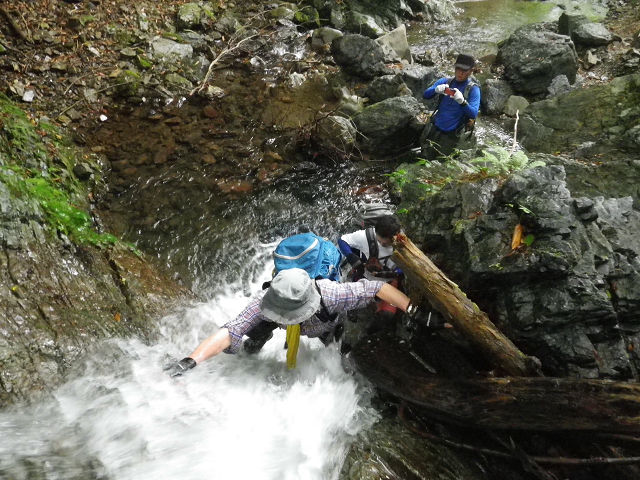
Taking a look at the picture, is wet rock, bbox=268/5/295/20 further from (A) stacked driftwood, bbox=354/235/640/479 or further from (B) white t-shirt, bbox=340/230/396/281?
(A) stacked driftwood, bbox=354/235/640/479

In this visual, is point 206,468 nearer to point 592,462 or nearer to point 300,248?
point 300,248

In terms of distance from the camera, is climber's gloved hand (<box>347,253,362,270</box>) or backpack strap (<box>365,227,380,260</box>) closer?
backpack strap (<box>365,227,380,260</box>)

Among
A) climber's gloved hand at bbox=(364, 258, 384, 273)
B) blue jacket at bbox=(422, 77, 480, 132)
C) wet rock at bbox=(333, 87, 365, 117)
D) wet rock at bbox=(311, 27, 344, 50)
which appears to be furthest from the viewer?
wet rock at bbox=(311, 27, 344, 50)

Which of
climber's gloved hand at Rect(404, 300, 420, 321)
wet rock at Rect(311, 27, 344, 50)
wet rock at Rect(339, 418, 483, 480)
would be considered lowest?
wet rock at Rect(339, 418, 483, 480)

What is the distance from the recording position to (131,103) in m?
9.34

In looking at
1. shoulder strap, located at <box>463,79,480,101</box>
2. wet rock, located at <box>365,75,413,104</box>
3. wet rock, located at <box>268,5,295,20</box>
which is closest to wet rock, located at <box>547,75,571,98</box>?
wet rock, located at <box>365,75,413,104</box>

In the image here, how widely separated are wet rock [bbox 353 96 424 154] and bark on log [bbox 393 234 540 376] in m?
5.50

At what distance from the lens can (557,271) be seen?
3865mm

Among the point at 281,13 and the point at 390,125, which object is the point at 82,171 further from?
the point at 281,13

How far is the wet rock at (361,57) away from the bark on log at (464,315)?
8975 millimetres

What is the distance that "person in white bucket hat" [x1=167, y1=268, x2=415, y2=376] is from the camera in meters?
4.01

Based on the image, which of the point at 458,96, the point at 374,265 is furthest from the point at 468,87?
the point at 374,265

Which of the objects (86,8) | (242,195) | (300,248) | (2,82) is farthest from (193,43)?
(300,248)

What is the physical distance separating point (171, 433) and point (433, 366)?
2737 millimetres
